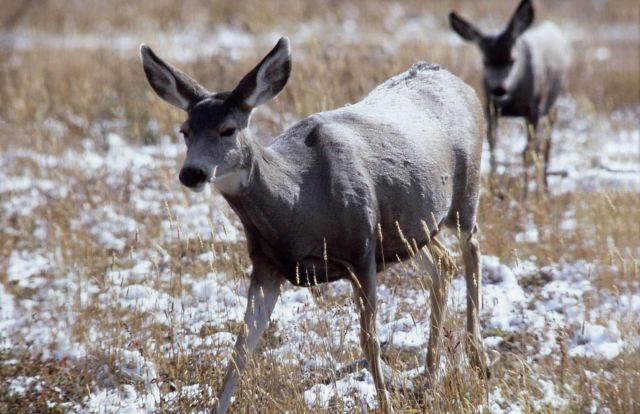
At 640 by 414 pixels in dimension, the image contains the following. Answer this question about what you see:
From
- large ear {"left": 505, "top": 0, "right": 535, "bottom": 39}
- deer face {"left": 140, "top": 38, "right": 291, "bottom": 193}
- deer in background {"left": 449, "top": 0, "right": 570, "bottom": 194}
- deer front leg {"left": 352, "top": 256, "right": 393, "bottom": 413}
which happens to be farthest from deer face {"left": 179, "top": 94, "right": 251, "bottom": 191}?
large ear {"left": 505, "top": 0, "right": 535, "bottom": 39}

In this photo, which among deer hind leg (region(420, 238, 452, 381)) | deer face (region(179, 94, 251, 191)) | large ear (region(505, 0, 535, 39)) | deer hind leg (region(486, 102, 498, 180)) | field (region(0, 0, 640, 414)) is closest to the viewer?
deer face (region(179, 94, 251, 191))

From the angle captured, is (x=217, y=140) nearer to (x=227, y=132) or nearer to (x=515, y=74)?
(x=227, y=132)

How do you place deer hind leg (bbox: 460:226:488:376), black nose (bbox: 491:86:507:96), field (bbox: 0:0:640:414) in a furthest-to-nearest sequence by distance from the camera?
1. black nose (bbox: 491:86:507:96)
2. deer hind leg (bbox: 460:226:488:376)
3. field (bbox: 0:0:640:414)

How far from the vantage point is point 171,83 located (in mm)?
4762

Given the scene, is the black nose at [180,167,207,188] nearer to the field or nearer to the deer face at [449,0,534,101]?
the field

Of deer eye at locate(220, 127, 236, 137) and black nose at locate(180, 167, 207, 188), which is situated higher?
deer eye at locate(220, 127, 236, 137)

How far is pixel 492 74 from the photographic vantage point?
34.0ft

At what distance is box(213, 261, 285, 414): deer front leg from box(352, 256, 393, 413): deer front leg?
43 centimetres

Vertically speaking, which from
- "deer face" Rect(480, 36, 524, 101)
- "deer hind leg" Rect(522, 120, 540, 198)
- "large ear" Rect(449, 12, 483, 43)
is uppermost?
"large ear" Rect(449, 12, 483, 43)

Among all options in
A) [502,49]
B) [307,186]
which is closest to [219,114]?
[307,186]

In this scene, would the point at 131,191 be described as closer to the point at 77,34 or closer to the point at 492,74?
the point at 492,74

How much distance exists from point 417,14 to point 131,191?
12.4 metres

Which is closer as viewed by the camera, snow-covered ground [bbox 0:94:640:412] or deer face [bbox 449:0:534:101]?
snow-covered ground [bbox 0:94:640:412]

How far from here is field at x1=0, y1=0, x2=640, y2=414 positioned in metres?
4.86
